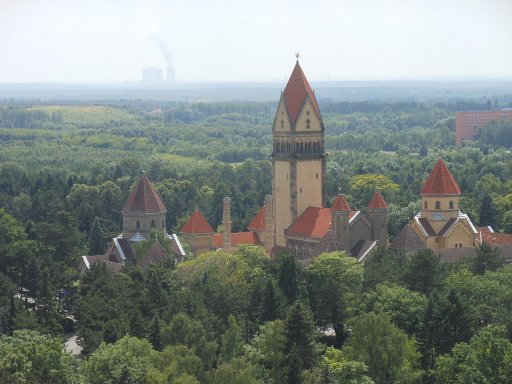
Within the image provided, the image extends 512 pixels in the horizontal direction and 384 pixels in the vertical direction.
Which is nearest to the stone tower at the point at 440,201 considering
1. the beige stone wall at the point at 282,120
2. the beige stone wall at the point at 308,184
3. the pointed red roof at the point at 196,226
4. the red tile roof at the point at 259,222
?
the beige stone wall at the point at 308,184

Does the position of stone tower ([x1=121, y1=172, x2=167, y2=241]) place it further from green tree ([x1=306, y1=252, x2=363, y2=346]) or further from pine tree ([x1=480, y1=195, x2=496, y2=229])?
pine tree ([x1=480, y1=195, x2=496, y2=229])

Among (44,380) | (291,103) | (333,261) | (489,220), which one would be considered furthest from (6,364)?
(489,220)

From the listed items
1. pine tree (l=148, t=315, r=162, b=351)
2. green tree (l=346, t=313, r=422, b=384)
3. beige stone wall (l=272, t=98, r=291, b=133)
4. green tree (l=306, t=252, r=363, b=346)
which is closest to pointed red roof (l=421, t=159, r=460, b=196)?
beige stone wall (l=272, t=98, r=291, b=133)

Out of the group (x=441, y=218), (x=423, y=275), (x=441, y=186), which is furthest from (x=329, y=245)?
(x=423, y=275)

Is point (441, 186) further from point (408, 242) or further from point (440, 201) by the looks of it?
point (408, 242)

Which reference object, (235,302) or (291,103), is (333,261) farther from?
(291,103)

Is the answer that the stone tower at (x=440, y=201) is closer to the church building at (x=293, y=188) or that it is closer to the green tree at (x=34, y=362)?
the church building at (x=293, y=188)
